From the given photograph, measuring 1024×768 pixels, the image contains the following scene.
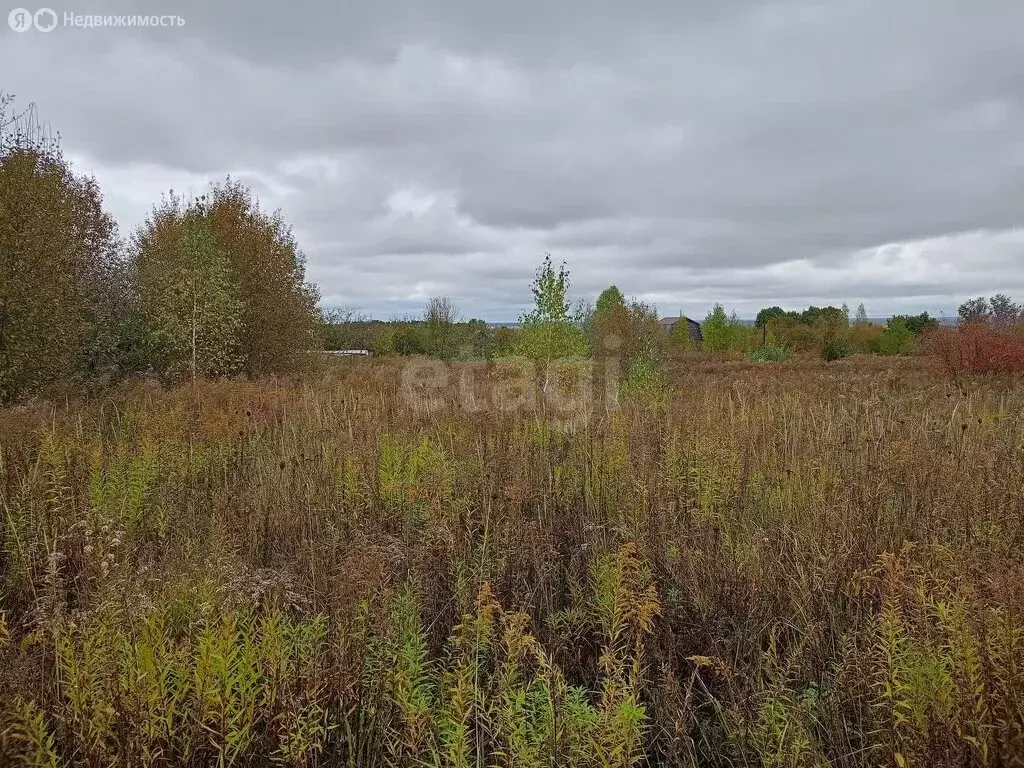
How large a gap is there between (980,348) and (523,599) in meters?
17.5

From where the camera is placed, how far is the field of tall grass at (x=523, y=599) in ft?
6.31

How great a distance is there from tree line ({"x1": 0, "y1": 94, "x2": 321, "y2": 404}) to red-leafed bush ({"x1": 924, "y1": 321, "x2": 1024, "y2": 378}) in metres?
19.3

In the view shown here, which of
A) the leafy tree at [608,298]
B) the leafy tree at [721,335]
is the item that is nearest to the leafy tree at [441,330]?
the leafy tree at [608,298]


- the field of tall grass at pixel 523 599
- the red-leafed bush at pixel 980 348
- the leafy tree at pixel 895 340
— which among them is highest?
the leafy tree at pixel 895 340

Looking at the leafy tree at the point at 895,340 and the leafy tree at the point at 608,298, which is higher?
the leafy tree at the point at 608,298

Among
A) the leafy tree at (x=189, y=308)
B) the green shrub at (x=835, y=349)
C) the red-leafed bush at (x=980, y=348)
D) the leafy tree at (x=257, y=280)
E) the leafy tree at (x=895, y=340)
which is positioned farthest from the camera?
the leafy tree at (x=895, y=340)

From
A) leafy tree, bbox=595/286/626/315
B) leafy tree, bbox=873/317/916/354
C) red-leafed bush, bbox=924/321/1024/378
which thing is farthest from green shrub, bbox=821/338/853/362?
red-leafed bush, bbox=924/321/1024/378

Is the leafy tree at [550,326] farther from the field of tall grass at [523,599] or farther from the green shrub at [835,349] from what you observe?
the green shrub at [835,349]

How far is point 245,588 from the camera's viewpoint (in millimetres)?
2545

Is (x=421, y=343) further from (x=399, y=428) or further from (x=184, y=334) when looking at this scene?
(x=399, y=428)

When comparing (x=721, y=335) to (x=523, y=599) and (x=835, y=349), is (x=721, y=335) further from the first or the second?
(x=523, y=599)

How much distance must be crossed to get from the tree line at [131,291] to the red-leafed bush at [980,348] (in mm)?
19253

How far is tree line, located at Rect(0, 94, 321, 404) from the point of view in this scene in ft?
30.6

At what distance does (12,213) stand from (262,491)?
862cm
